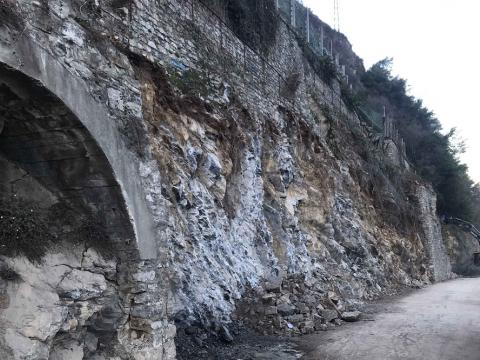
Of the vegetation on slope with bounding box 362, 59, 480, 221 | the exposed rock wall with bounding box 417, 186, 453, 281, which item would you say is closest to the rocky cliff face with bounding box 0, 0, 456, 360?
the exposed rock wall with bounding box 417, 186, 453, 281

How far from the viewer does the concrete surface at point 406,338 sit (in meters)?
7.13

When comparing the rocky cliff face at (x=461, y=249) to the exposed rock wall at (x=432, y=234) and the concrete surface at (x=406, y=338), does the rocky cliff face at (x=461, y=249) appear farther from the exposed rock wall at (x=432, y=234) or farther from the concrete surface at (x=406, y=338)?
the concrete surface at (x=406, y=338)

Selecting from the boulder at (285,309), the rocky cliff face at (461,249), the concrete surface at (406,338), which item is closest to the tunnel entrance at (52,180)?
the concrete surface at (406,338)

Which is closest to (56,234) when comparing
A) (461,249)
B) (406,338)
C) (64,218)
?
(64,218)

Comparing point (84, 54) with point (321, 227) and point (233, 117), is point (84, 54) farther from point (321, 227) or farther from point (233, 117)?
point (321, 227)

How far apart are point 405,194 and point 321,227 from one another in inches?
536

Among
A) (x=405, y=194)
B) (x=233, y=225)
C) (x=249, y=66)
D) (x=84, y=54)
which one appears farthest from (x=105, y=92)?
(x=405, y=194)

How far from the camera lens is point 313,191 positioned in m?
13.4

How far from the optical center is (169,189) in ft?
22.2

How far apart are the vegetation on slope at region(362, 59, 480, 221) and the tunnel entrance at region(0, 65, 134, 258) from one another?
31640 millimetres

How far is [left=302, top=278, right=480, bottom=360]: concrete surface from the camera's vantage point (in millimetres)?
7133

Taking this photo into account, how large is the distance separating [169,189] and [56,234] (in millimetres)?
2374

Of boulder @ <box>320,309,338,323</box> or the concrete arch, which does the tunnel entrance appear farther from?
boulder @ <box>320,309,338,323</box>

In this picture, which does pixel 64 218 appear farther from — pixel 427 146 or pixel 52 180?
pixel 427 146
